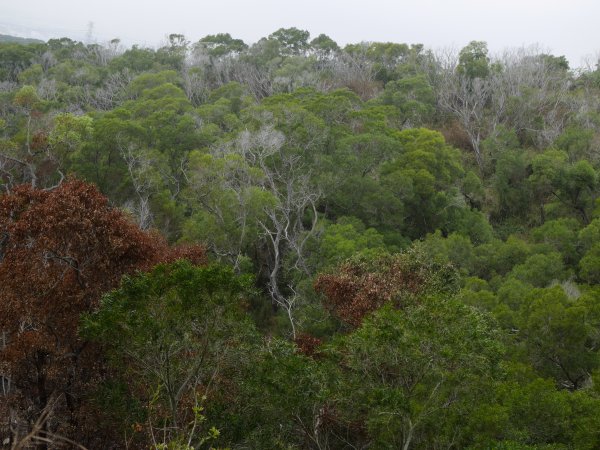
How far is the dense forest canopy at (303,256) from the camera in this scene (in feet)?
26.0

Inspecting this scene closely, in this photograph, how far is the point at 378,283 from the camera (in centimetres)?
1221

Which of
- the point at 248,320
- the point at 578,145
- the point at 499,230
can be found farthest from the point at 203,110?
the point at 248,320

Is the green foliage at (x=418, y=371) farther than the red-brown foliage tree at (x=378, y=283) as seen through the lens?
No

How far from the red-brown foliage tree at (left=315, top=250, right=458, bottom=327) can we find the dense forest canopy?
6 centimetres

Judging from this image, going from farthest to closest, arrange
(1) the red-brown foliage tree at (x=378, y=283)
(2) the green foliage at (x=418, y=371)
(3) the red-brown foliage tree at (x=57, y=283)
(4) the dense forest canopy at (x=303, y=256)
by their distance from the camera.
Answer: (1) the red-brown foliage tree at (x=378, y=283) → (3) the red-brown foliage tree at (x=57, y=283) → (4) the dense forest canopy at (x=303, y=256) → (2) the green foliage at (x=418, y=371)

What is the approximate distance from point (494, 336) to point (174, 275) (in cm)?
579

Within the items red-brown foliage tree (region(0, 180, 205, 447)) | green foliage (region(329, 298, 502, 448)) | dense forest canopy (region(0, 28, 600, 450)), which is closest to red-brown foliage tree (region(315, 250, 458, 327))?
dense forest canopy (region(0, 28, 600, 450))

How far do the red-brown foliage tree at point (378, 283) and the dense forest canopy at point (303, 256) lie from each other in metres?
0.06

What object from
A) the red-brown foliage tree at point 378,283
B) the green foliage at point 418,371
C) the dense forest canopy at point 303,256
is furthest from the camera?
the red-brown foliage tree at point 378,283

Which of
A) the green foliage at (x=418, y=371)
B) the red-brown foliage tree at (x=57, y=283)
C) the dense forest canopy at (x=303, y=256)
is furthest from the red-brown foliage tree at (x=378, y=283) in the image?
the red-brown foliage tree at (x=57, y=283)

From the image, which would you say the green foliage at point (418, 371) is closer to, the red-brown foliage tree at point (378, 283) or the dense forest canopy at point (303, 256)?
the dense forest canopy at point (303, 256)

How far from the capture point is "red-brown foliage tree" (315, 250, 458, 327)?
1177 centimetres

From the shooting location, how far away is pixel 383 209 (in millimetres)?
19797

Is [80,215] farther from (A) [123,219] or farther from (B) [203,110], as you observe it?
(B) [203,110]
